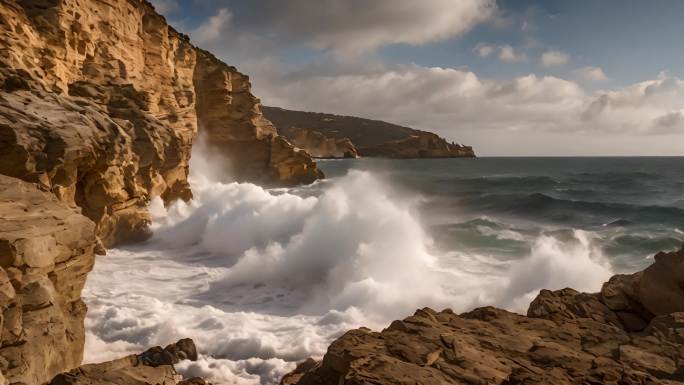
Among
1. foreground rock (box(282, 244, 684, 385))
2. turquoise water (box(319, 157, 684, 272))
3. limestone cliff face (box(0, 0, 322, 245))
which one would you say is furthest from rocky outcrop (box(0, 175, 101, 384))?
turquoise water (box(319, 157, 684, 272))

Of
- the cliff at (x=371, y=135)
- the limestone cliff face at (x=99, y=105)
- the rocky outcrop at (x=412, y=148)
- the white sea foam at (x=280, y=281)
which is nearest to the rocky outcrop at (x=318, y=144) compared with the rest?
the cliff at (x=371, y=135)

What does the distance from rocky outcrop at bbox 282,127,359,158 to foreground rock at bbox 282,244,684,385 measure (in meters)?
97.3

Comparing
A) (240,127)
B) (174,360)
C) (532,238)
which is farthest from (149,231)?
(240,127)

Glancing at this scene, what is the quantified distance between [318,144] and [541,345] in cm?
10479

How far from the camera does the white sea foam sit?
814cm

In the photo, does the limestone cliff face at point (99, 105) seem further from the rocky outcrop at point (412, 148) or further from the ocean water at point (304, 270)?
the rocky outcrop at point (412, 148)

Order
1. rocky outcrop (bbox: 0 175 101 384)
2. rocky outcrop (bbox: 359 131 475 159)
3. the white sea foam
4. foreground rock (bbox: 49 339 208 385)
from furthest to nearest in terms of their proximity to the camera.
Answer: rocky outcrop (bbox: 359 131 475 159) → the white sea foam → rocky outcrop (bbox: 0 175 101 384) → foreground rock (bbox: 49 339 208 385)

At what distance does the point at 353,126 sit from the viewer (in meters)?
142

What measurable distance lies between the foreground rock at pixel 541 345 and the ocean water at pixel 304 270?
9.77 feet

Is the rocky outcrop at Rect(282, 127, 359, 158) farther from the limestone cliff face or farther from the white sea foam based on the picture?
the white sea foam

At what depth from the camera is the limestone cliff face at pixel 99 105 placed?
30.0 feet

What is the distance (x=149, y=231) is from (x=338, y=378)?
13800 mm

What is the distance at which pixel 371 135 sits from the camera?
138m

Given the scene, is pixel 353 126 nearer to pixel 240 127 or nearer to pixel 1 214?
pixel 240 127
